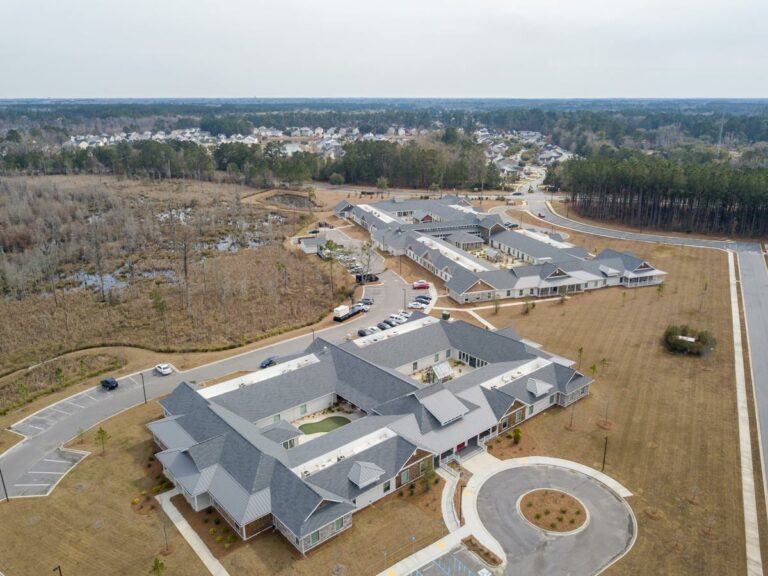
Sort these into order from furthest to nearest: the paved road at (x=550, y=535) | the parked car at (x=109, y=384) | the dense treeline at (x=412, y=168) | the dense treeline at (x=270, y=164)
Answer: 1. the dense treeline at (x=270, y=164)
2. the dense treeline at (x=412, y=168)
3. the parked car at (x=109, y=384)
4. the paved road at (x=550, y=535)

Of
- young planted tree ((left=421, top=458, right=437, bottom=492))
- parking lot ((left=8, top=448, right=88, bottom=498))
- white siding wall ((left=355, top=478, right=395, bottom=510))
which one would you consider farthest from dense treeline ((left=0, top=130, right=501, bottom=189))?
white siding wall ((left=355, top=478, right=395, bottom=510))

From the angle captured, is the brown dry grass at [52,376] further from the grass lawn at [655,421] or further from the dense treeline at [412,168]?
the dense treeline at [412,168]

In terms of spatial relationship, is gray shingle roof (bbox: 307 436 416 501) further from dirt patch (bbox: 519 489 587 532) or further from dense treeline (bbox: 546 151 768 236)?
dense treeline (bbox: 546 151 768 236)

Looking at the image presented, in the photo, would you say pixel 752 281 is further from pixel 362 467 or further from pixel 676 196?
pixel 362 467

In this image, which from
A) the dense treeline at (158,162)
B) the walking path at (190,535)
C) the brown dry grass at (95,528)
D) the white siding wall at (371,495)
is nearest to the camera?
the walking path at (190,535)

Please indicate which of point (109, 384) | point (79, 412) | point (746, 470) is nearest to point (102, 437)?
point (79, 412)

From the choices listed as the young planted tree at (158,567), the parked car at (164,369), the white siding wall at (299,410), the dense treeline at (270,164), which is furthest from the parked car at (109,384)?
the dense treeline at (270,164)

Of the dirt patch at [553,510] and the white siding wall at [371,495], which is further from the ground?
the white siding wall at [371,495]
